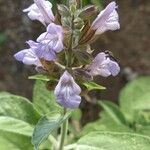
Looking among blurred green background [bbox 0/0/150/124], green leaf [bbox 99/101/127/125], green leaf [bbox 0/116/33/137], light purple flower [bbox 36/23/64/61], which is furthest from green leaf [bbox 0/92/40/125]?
blurred green background [bbox 0/0/150/124]

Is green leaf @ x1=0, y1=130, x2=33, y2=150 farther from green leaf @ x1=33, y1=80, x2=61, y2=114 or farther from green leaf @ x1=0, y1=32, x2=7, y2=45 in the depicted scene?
green leaf @ x1=0, y1=32, x2=7, y2=45

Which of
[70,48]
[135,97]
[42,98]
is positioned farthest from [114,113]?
[70,48]

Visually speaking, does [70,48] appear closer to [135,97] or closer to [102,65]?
[102,65]

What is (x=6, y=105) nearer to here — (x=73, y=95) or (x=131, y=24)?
(x=73, y=95)

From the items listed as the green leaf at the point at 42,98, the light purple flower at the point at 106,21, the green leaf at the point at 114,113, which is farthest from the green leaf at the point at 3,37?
the light purple flower at the point at 106,21

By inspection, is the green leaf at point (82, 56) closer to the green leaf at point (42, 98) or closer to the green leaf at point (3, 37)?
the green leaf at point (42, 98)

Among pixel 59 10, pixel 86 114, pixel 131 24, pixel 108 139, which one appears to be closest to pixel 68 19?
pixel 59 10
